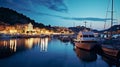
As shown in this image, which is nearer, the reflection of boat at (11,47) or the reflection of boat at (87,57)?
the reflection of boat at (87,57)

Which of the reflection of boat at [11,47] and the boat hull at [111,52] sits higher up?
the boat hull at [111,52]

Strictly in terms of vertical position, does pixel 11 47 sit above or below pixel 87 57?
above

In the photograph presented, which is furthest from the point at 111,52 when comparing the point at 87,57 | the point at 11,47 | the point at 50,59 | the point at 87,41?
the point at 11,47

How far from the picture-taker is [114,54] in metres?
29.7

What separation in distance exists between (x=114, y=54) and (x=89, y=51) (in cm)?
1055

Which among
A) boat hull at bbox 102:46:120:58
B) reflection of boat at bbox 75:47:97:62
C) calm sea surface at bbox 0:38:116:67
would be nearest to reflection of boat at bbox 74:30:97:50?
calm sea surface at bbox 0:38:116:67

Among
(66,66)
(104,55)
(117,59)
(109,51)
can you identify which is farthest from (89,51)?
(66,66)

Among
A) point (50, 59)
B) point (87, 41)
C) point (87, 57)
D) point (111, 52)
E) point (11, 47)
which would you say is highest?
point (87, 41)

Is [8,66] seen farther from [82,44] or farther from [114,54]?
[82,44]

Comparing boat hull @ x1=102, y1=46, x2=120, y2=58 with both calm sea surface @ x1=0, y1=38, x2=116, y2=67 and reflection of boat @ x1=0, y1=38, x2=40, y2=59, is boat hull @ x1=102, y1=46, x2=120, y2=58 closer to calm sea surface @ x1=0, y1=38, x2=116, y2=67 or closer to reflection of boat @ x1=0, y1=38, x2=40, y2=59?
calm sea surface @ x1=0, y1=38, x2=116, y2=67

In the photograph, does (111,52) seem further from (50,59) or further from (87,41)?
(87,41)

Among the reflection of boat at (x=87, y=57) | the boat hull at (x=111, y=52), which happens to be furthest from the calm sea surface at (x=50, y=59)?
the boat hull at (x=111, y=52)

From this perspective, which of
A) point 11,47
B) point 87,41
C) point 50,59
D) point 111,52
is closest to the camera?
point 111,52

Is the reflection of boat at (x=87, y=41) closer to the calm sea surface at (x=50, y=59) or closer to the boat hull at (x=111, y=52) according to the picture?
the calm sea surface at (x=50, y=59)
